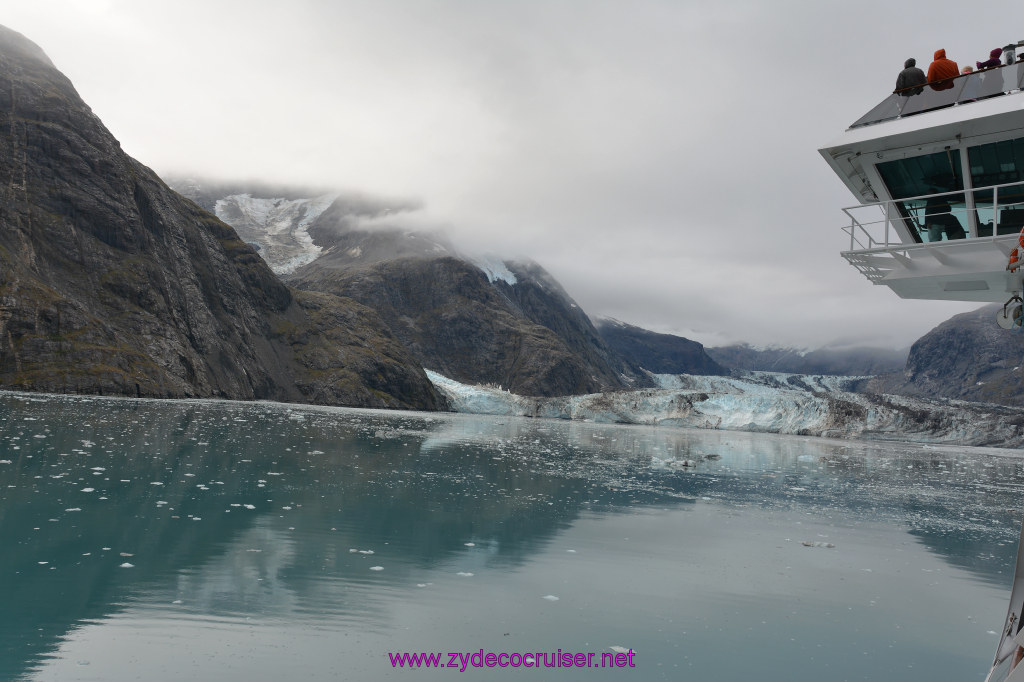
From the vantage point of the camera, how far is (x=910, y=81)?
49.7 ft

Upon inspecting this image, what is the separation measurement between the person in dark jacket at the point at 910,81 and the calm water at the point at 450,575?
39.3ft

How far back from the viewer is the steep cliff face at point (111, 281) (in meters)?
83.0

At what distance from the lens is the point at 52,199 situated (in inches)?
4031

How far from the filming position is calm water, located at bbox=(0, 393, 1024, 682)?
9047 mm

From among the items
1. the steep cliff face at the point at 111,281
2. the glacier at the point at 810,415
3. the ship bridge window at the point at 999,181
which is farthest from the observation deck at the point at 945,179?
the glacier at the point at 810,415

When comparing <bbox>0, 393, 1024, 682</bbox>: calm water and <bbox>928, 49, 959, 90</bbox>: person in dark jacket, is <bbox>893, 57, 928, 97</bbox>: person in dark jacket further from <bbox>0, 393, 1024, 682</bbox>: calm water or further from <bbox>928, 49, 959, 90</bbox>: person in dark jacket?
<bbox>0, 393, 1024, 682</bbox>: calm water

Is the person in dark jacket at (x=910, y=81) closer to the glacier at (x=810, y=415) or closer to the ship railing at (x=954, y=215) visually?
the ship railing at (x=954, y=215)

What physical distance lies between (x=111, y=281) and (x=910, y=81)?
114849mm

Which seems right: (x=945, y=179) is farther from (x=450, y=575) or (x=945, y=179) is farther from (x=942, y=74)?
(x=450, y=575)

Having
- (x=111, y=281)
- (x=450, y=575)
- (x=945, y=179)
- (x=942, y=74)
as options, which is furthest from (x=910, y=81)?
(x=111, y=281)

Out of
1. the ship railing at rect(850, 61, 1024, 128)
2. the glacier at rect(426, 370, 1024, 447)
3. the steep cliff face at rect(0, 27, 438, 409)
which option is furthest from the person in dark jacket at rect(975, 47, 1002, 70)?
the glacier at rect(426, 370, 1024, 447)

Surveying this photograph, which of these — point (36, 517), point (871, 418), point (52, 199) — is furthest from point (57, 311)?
point (871, 418)

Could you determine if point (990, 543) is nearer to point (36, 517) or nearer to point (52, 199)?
point (36, 517)

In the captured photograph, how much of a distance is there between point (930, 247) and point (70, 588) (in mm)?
19055
